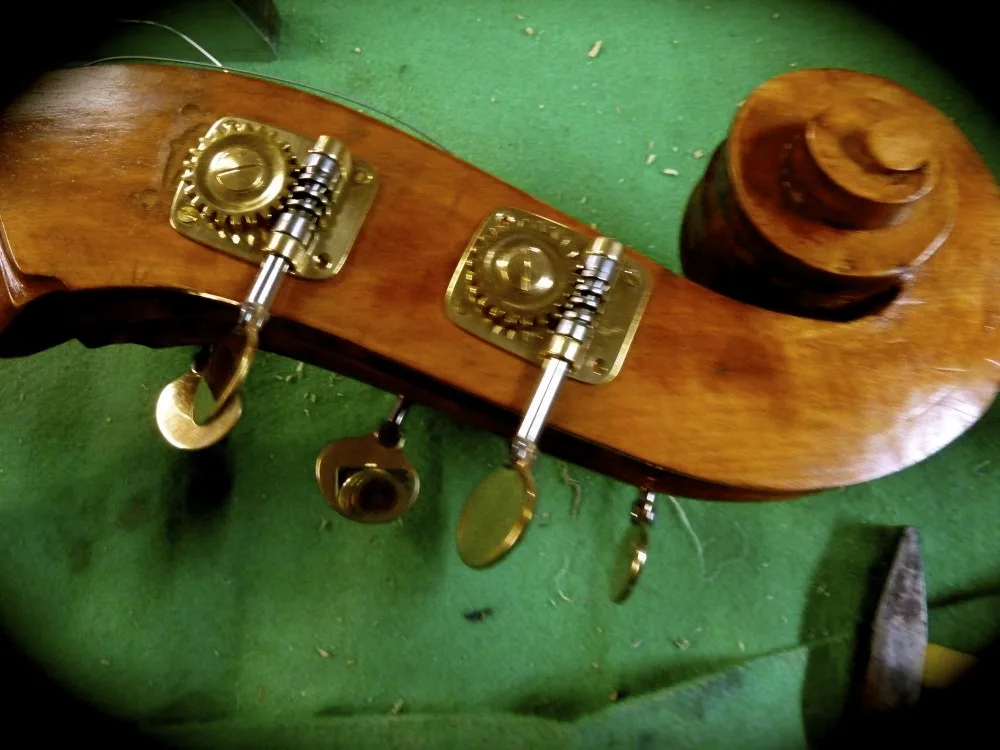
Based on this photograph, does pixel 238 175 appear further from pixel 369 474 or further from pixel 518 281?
pixel 369 474

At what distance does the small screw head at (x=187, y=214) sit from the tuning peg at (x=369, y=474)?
340mm

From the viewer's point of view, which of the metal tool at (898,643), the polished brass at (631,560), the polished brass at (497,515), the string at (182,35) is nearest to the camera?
the polished brass at (497,515)

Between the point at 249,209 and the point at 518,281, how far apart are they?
271 mm

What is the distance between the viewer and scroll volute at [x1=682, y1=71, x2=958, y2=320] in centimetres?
72

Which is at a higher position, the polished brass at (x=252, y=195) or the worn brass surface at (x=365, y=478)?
the polished brass at (x=252, y=195)

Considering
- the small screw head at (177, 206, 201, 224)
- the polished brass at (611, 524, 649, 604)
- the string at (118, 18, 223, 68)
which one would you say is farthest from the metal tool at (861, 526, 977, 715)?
the string at (118, 18, 223, 68)

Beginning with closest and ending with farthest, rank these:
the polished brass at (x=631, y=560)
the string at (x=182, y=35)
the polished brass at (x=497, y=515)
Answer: the polished brass at (x=497, y=515) → the polished brass at (x=631, y=560) → the string at (x=182, y=35)

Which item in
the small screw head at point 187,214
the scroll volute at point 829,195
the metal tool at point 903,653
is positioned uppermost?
the scroll volute at point 829,195

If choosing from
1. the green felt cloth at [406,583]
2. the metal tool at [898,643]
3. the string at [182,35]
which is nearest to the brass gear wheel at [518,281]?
the green felt cloth at [406,583]

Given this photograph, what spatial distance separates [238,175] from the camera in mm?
743

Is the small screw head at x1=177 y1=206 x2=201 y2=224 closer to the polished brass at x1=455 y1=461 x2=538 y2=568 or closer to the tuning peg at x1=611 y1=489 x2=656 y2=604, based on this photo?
the polished brass at x1=455 y1=461 x2=538 y2=568

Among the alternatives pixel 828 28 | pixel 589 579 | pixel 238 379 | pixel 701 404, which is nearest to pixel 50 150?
pixel 238 379

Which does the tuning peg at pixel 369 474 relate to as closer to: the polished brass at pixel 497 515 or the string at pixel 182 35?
the polished brass at pixel 497 515

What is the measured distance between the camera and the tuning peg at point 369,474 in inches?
38.5
